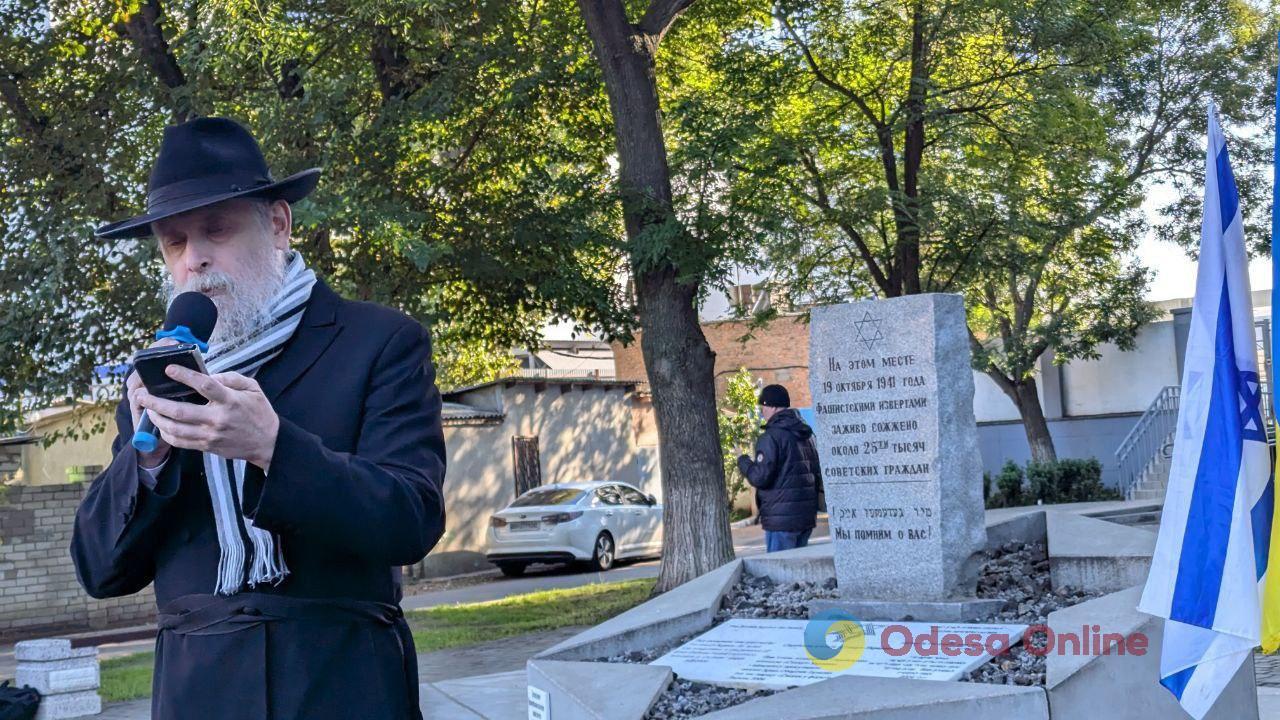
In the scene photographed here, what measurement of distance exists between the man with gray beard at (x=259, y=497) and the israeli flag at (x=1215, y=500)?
3.61m

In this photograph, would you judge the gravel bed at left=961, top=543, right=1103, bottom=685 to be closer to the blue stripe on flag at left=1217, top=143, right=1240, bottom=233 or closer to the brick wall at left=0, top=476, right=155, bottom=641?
the blue stripe on flag at left=1217, top=143, right=1240, bottom=233

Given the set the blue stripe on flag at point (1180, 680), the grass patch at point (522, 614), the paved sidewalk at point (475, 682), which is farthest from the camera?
the grass patch at point (522, 614)

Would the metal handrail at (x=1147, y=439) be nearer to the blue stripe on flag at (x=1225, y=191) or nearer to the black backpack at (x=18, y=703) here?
the black backpack at (x=18, y=703)

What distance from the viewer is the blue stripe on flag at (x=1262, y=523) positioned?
198 inches

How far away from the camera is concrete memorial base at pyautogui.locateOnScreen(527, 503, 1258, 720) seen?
5520mm

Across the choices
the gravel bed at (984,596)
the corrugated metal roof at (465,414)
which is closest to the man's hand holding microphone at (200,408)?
the gravel bed at (984,596)

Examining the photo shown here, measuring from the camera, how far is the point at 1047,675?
227 inches

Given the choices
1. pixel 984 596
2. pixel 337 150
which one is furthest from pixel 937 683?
pixel 337 150

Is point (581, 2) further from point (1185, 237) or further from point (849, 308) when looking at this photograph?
point (1185, 237)

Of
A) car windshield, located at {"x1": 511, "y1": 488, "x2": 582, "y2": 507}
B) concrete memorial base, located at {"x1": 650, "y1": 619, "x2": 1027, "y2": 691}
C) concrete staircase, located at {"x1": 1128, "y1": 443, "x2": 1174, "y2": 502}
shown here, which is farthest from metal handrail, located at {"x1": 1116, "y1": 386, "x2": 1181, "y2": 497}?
concrete memorial base, located at {"x1": 650, "y1": 619, "x2": 1027, "y2": 691}

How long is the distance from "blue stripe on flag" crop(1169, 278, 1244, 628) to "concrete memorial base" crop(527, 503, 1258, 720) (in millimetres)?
763

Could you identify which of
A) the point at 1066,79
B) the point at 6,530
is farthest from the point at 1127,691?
the point at 6,530

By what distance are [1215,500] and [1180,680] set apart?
715 mm

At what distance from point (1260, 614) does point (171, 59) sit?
48.3 ft
